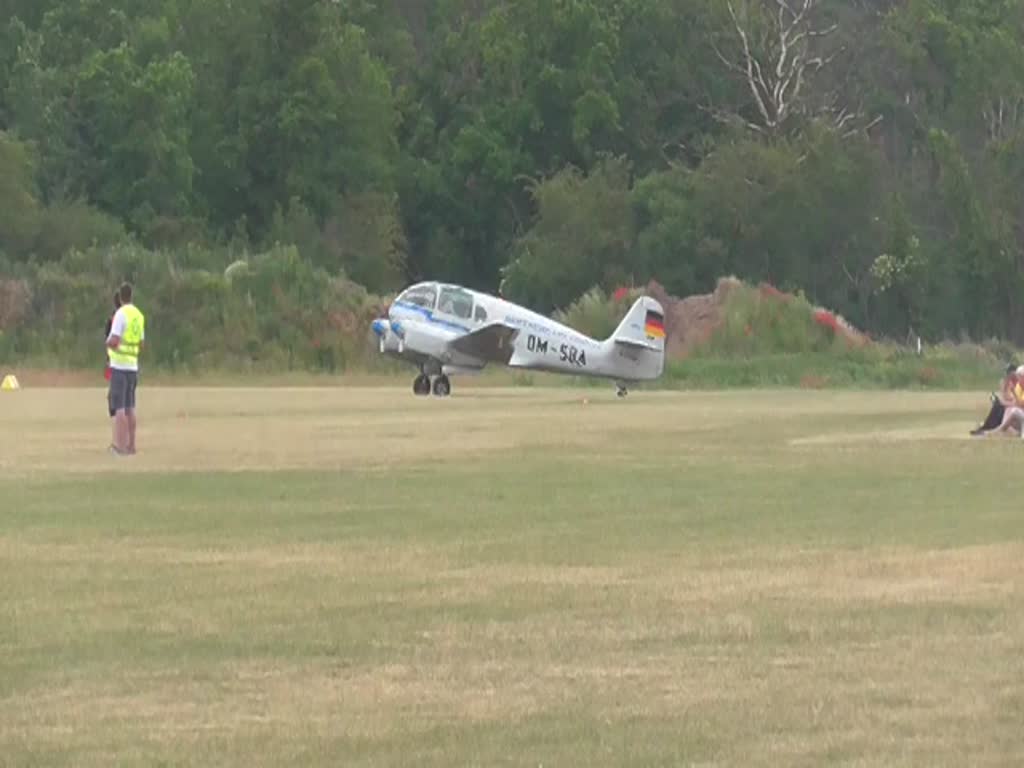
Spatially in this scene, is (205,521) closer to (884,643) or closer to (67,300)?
(884,643)

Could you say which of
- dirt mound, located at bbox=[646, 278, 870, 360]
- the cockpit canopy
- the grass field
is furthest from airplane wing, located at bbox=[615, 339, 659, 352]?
the grass field

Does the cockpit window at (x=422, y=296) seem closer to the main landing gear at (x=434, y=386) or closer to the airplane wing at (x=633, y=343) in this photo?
the main landing gear at (x=434, y=386)

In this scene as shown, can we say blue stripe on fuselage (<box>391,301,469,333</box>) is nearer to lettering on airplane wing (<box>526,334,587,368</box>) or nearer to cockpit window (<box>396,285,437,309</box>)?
cockpit window (<box>396,285,437,309</box>)

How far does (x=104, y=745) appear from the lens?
23.6 feet

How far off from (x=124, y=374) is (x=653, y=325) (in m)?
20.7

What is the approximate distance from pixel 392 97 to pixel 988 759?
2712 inches

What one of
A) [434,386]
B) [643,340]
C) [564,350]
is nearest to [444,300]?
[434,386]

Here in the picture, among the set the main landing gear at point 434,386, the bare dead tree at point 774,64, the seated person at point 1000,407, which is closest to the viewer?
the seated person at point 1000,407

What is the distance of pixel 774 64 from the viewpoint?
73250 millimetres

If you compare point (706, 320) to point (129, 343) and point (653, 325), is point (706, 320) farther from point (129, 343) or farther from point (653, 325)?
point (129, 343)

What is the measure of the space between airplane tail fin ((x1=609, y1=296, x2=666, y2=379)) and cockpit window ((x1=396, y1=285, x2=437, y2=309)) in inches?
128

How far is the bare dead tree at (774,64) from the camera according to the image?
238 ft

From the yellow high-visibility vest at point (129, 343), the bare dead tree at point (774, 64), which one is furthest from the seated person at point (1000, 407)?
the bare dead tree at point (774, 64)

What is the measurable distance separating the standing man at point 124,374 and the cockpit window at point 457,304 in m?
18.2
